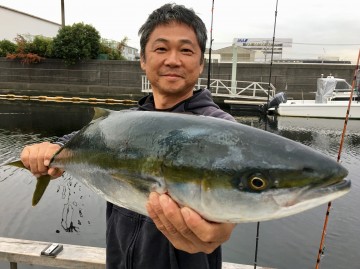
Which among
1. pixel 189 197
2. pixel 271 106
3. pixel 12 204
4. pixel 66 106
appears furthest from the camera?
pixel 66 106

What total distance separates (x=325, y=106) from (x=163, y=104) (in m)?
21.8

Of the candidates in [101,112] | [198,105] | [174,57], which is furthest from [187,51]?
[101,112]

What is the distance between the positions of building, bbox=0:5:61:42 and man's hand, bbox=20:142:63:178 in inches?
1791

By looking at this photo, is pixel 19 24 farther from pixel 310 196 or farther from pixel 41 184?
pixel 310 196

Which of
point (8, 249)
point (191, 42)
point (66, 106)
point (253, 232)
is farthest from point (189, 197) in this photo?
point (66, 106)

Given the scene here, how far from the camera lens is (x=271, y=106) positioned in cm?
2286

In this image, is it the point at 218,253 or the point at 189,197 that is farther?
the point at 218,253

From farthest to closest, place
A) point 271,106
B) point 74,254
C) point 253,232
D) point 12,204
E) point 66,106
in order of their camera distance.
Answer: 1. point 66,106
2. point 271,106
3. point 12,204
4. point 253,232
5. point 74,254

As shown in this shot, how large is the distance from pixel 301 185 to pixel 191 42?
1.42 metres

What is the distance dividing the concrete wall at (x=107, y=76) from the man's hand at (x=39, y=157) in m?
27.0

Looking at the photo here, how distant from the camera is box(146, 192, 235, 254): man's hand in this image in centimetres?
150

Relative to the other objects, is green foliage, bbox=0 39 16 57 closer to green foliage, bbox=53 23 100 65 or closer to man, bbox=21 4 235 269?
green foliage, bbox=53 23 100 65

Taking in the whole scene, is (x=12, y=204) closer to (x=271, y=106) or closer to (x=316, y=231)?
(x=316, y=231)

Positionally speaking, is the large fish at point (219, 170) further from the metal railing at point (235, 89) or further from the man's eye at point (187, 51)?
the metal railing at point (235, 89)
